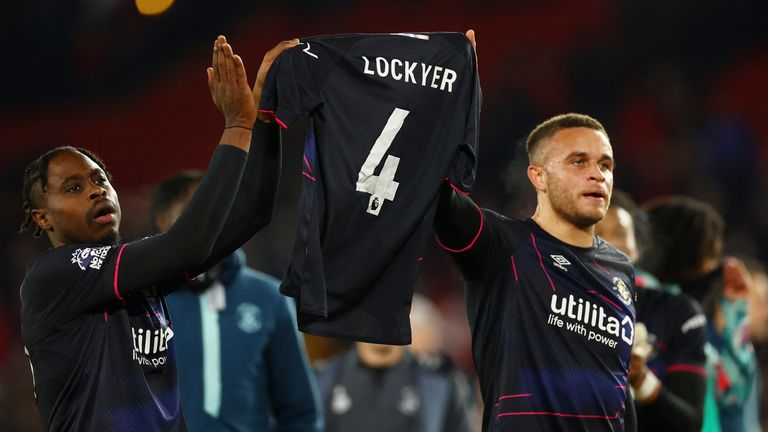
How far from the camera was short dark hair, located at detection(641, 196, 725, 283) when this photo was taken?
16.2 feet

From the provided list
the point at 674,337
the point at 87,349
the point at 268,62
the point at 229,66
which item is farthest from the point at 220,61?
the point at 674,337

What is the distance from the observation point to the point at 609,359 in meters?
3.40

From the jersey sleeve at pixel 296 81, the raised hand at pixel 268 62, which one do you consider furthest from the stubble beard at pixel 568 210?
the raised hand at pixel 268 62

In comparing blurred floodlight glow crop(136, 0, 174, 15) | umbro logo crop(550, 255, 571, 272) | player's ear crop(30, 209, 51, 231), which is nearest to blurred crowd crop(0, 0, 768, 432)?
blurred floodlight glow crop(136, 0, 174, 15)

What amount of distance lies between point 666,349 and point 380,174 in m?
1.73

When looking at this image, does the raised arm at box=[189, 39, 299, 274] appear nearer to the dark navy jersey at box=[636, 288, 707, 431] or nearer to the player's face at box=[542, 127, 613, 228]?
the player's face at box=[542, 127, 613, 228]

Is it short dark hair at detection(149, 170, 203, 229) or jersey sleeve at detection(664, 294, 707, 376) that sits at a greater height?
short dark hair at detection(149, 170, 203, 229)

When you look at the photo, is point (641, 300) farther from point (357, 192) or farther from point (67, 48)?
point (67, 48)

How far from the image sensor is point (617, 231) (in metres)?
4.42

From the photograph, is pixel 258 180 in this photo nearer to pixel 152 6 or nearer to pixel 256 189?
pixel 256 189

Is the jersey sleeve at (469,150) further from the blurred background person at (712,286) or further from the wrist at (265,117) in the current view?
the blurred background person at (712,286)

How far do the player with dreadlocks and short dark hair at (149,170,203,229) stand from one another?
113cm

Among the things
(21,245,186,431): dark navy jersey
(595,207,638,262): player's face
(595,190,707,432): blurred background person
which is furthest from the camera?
(595,207,638,262): player's face

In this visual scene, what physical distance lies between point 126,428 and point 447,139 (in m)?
1.25
